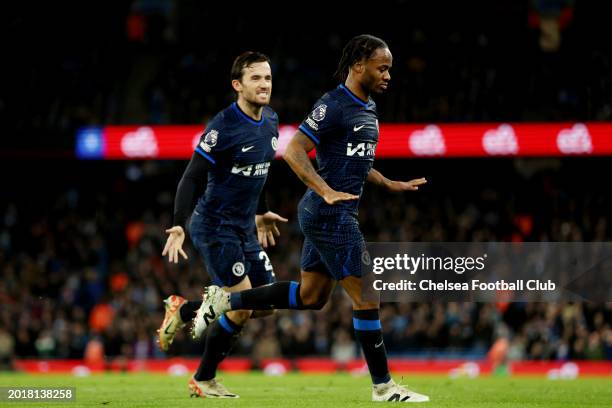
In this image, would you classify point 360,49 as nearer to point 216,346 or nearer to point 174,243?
point 174,243

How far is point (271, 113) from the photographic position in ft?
30.9

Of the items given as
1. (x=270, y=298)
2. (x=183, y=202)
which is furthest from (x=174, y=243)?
(x=270, y=298)

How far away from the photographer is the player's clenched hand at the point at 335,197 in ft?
24.5

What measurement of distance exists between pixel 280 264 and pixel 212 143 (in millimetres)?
13066

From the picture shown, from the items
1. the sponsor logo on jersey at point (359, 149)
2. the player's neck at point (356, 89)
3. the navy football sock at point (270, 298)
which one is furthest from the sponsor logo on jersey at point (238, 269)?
the player's neck at point (356, 89)

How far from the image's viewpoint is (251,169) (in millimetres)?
9031

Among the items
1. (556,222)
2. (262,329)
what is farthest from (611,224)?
(262,329)

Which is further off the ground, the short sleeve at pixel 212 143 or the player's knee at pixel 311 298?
the short sleeve at pixel 212 143

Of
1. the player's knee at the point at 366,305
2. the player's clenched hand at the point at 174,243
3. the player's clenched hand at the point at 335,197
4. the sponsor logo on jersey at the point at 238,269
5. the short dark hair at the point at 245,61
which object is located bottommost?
the player's knee at the point at 366,305

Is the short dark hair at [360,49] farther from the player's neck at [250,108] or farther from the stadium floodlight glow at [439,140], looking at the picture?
the stadium floodlight glow at [439,140]

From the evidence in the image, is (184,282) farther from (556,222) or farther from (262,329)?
(556,222)

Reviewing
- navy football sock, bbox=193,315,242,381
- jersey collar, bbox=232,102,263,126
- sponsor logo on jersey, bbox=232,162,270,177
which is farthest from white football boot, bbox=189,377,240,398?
jersey collar, bbox=232,102,263,126

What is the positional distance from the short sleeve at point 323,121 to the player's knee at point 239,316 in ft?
6.24

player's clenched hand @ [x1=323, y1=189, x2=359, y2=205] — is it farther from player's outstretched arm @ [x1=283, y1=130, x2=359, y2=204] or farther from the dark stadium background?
the dark stadium background
